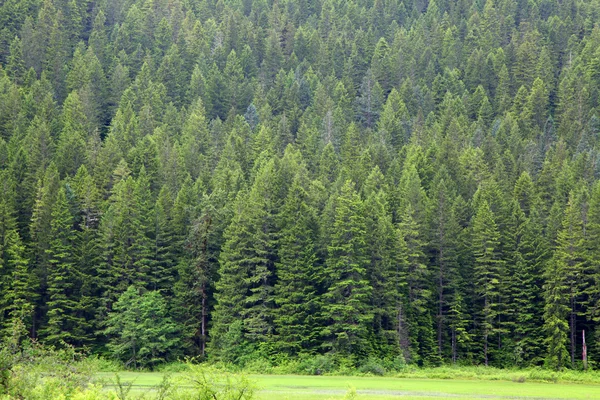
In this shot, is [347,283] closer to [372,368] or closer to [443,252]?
[372,368]

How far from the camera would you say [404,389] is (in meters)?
60.6

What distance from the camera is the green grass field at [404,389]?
5441 centimetres

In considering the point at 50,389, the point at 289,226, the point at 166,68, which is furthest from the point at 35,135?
the point at 50,389

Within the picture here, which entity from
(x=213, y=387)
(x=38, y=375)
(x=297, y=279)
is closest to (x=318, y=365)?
(x=297, y=279)

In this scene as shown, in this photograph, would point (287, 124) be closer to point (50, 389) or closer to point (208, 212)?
point (208, 212)

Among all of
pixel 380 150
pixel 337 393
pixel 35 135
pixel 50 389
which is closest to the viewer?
pixel 50 389

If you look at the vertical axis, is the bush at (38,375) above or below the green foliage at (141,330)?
below

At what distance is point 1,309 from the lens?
3462 inches

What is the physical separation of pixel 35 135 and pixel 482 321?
6881 centimetres

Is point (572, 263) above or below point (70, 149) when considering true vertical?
below

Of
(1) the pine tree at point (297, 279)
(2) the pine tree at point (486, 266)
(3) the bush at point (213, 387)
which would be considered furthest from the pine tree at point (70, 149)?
(3) the bush at point (213, 387)

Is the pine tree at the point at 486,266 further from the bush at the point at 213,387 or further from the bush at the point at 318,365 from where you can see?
the bush at the point at 213,387

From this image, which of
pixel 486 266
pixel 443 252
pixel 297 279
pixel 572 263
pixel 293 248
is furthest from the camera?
pixel 443 252

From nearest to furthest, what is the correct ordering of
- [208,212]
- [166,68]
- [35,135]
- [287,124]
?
[208,212], [35,135], [287,124], [166,68]
